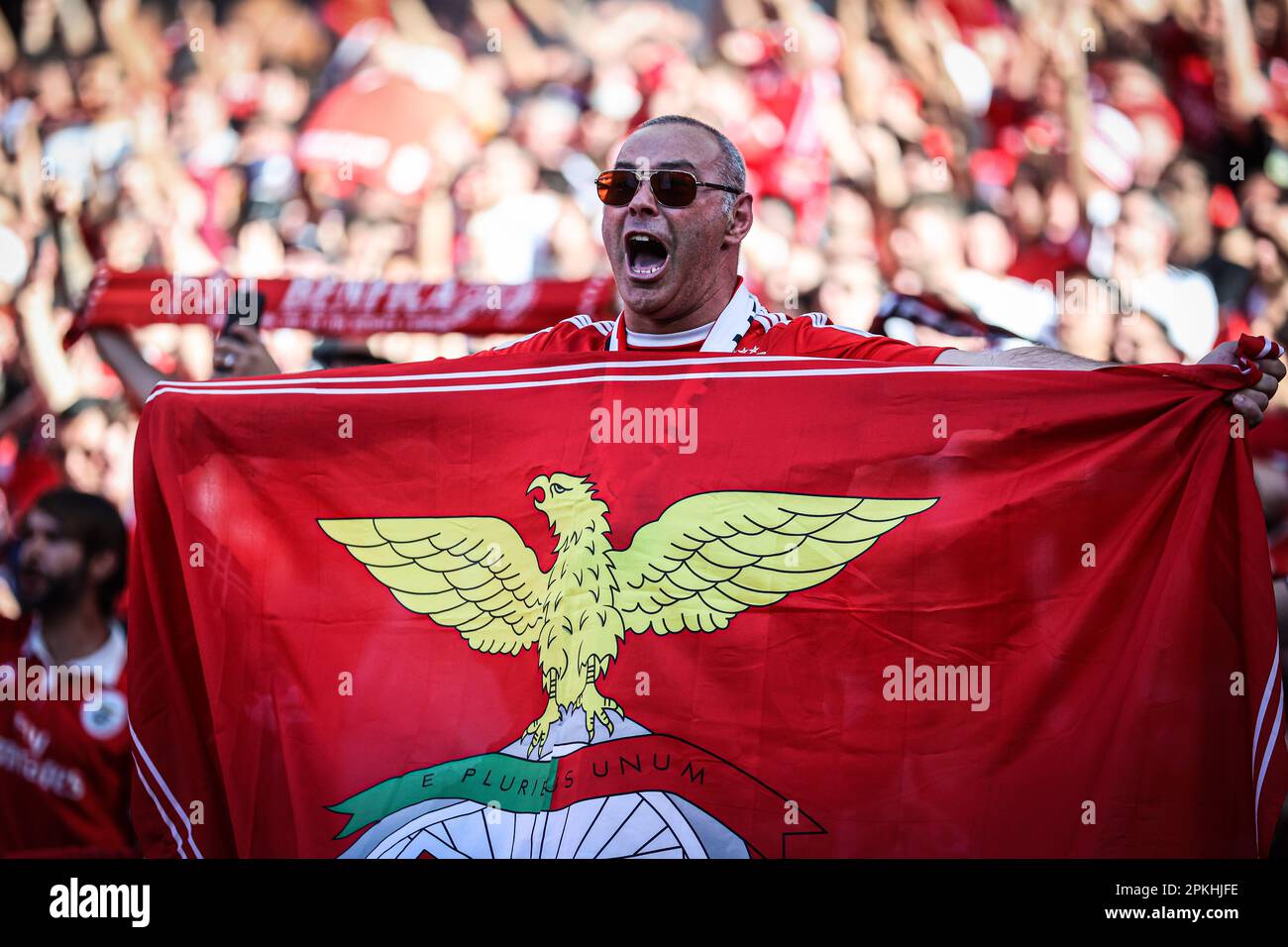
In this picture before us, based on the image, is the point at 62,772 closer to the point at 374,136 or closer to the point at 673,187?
the point at 673,187

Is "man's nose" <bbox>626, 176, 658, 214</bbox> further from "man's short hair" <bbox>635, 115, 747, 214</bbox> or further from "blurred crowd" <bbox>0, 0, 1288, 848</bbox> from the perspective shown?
"blurred crowd" <bbox>0, 0, 1288, 848</bbox>

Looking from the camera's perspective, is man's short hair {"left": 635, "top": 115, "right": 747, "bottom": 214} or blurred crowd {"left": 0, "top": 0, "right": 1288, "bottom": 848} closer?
man's short hair {"left": 635, "top": 115, "right": 747, "bottom": 214}

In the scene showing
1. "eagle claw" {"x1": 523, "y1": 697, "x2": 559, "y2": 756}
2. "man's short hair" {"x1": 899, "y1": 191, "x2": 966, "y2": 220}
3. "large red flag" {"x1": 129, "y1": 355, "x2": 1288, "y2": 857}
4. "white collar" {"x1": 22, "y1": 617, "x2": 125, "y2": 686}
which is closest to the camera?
"large red flag" {"x1": 129, "y1": 355, "x2": 1288, "y2": 857}

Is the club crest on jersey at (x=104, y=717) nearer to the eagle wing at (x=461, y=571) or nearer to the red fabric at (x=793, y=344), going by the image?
the eagle wing at (x=461, y=571)

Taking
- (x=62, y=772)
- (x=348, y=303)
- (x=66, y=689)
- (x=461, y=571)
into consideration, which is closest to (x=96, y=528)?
(x=66, y=689)

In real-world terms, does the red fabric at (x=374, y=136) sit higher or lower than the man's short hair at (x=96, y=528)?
higher

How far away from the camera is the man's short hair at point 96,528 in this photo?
4770 mm

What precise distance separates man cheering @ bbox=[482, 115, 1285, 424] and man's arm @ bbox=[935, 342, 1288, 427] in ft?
0.77

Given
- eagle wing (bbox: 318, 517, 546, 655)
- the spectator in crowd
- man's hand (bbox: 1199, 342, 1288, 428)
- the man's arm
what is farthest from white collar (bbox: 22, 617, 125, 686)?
man's hand (bbox: 1199, 342, 1288, 428)

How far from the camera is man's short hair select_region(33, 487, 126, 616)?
477 centimetres

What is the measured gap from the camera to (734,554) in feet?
10.3

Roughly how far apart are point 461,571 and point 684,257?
0.98 metres

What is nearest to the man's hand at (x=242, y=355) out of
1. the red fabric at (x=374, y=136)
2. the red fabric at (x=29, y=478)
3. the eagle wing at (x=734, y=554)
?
the eagle wing at (x=734, y=554)
